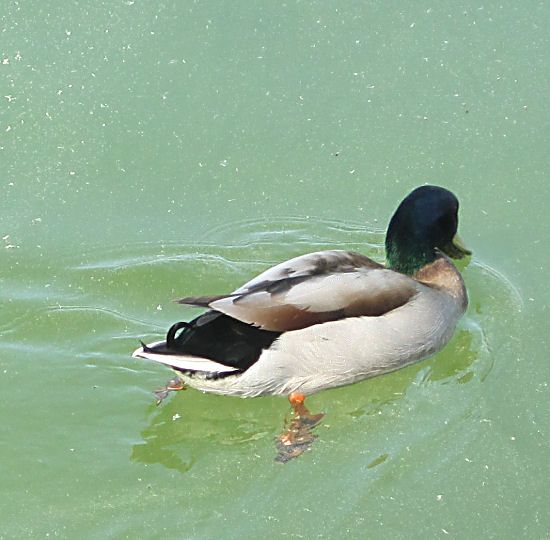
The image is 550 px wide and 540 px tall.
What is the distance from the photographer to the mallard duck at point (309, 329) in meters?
4.59

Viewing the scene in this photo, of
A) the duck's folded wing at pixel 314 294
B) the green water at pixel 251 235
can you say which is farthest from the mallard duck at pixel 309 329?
the green water at pixel 251 235

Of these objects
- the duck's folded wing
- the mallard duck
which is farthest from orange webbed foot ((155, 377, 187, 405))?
the duck's folded wing

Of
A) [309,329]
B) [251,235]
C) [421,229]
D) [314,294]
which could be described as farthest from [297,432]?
[251,235]

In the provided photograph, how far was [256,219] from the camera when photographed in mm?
5758

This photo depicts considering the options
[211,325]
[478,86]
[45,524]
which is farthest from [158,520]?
[478,86]

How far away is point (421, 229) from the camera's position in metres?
5.21

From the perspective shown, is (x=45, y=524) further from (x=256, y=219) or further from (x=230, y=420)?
(x=256, y=219)

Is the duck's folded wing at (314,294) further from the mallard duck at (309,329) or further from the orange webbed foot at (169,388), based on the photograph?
the orange webbed foot at (169,388)

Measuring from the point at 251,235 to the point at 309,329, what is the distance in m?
1.07

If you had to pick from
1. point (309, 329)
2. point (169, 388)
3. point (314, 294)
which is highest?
point (314, 294)

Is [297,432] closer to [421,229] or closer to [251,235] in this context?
[421,229]

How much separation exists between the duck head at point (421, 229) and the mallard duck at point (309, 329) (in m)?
0.01

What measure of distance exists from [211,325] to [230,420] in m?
0.44

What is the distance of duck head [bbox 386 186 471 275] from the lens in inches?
203
